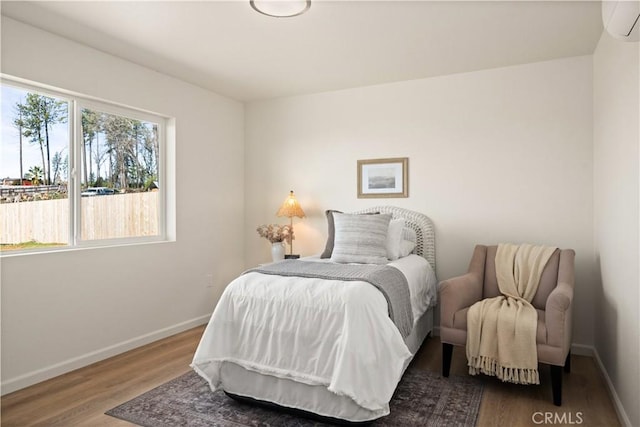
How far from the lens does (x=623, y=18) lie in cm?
179

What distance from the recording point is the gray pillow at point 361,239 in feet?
11.1

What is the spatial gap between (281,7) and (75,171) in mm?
2093

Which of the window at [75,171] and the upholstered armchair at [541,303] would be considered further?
the window at [75,171]

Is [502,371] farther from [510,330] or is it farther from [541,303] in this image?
[541,303]

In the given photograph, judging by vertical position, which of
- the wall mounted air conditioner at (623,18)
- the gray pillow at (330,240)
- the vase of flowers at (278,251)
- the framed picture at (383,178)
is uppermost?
the wall mounted air conditioner at (623,18)

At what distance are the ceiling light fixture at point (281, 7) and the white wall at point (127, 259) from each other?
5.32ft

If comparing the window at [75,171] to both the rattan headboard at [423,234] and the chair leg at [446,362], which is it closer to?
the rattan headboard at [423,234]

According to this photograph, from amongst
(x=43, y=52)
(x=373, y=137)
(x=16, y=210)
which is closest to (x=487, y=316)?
(x=373, y=137)

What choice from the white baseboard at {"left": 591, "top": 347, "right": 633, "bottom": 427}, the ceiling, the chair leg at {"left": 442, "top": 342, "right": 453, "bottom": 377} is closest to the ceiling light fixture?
the ceiling

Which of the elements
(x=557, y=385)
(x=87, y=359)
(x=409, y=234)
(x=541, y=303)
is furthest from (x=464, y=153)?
(x=87, y=359)

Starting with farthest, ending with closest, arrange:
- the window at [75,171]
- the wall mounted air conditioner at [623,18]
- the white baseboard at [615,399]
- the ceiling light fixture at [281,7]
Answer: the window at [75,171], the ceiling light fixture at [281,7], the white baseboard at [615,399], the wall mounted air conditioner at [623,18]

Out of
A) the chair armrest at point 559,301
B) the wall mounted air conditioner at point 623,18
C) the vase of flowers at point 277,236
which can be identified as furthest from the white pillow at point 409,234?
the wall mounted air conditioner at point 623,18

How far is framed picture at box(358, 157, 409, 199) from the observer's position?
166 inches

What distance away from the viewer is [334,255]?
3533 millimetres
